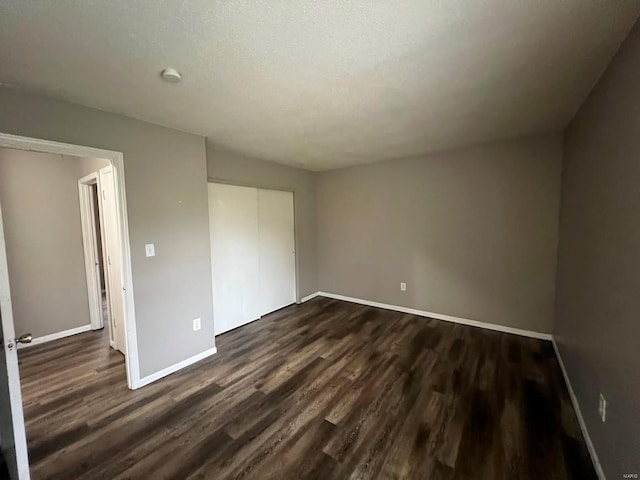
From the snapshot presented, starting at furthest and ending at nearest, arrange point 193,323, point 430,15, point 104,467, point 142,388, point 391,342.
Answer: point 391,342 < point 193,323 < point 142,388 < point 104,467 < point 430,15

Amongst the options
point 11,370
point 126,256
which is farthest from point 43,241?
point 11,370

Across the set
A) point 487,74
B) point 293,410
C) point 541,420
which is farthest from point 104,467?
point 487,74

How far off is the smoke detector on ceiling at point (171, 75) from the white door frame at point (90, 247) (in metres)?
2.61

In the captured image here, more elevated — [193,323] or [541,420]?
[193,323]

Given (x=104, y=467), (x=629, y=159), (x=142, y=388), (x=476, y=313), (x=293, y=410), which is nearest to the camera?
(x=629, y=159)

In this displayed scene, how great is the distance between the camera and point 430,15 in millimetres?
1151

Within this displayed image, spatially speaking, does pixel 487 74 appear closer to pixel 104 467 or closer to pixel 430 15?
pixel 430 15

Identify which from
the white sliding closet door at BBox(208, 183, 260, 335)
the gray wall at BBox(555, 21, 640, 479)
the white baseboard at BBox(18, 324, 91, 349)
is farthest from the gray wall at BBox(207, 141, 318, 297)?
the gray wall at BBox(555, 21, 640, 479)

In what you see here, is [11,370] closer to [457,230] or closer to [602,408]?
[602,408]

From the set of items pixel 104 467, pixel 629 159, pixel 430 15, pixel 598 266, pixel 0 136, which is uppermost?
pixel 430 15

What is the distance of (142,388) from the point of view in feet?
7.62

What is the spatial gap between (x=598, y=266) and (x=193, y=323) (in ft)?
11.1

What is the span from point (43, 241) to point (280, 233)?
3.01m

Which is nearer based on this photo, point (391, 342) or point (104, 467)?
point (104, 467)
